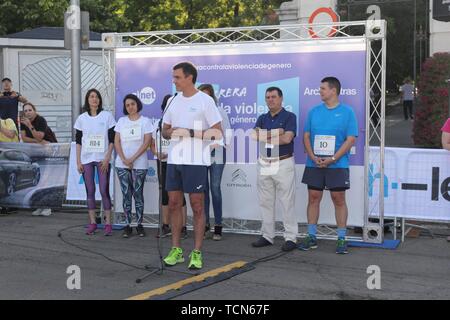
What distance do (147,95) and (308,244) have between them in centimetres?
302

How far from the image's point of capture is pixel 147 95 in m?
8.84

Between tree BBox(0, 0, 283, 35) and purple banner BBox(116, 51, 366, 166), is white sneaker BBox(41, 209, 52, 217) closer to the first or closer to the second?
purple banner BBox(116, 51, 366, 166)

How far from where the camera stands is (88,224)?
9.41m

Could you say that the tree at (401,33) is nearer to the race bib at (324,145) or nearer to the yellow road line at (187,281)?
the race bib at (324,145)

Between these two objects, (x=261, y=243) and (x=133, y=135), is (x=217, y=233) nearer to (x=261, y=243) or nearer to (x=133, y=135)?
(x=261, y=243)

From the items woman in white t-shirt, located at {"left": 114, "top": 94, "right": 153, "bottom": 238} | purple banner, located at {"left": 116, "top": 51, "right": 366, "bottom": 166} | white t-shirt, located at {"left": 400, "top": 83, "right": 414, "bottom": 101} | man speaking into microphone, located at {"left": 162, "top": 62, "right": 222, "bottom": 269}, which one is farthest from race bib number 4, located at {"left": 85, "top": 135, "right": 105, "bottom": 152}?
white t-shirt, located at {"left": 400, "top": 83, "right": 414, "bottom": 101}

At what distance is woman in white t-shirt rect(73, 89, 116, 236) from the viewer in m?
8.44

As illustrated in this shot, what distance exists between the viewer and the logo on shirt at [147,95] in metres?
8.80

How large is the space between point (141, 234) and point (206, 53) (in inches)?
99.9

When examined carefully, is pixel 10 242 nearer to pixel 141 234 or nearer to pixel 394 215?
pixel 141 234

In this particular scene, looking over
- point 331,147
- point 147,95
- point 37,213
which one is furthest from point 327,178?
point 37,213

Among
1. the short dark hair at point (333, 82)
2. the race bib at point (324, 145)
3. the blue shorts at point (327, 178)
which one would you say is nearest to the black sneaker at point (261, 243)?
the blue shorts at point (327, 178)

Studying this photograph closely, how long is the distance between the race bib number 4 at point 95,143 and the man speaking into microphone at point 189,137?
206 centimetres

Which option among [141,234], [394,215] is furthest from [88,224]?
[394,215]
